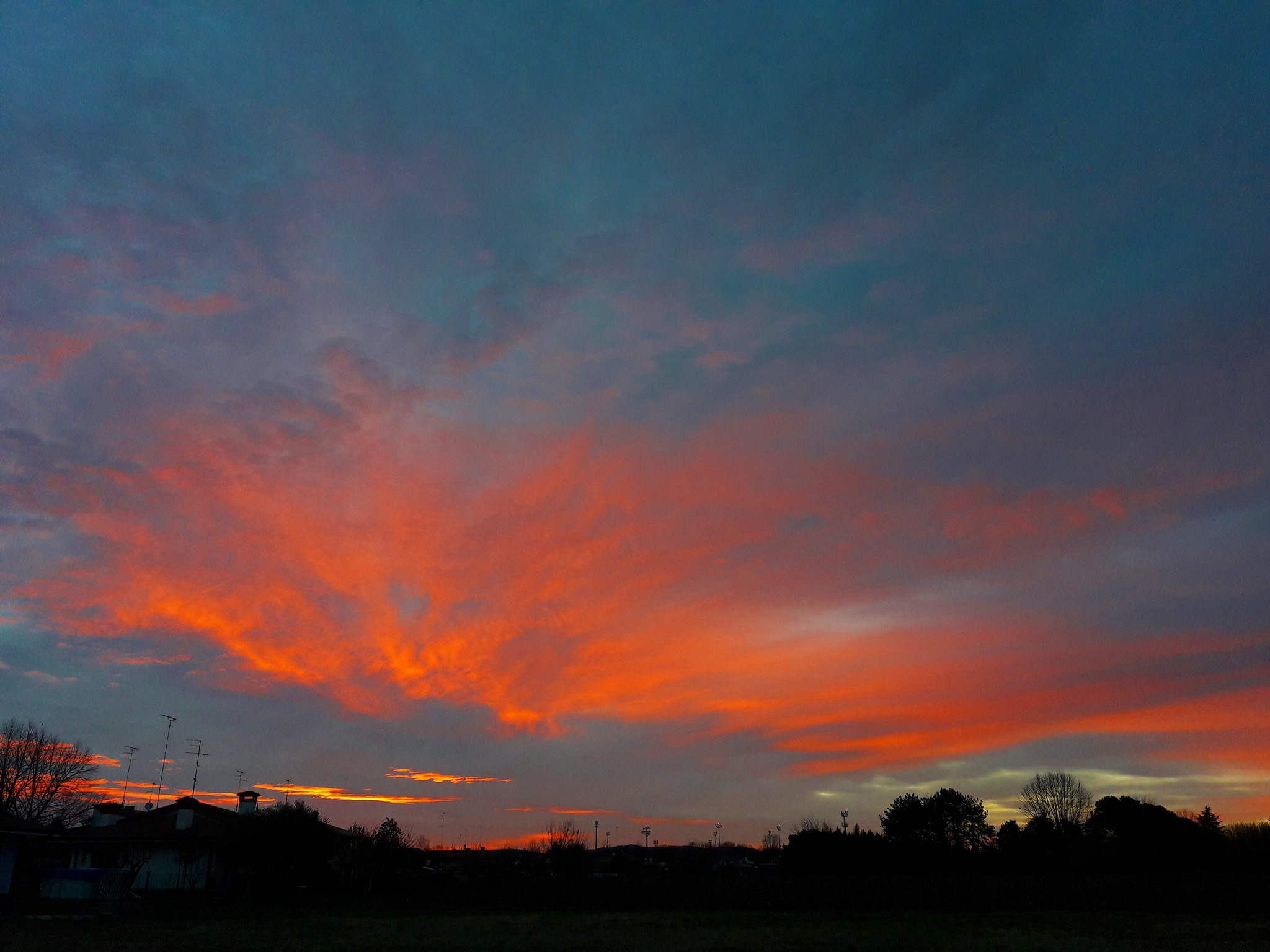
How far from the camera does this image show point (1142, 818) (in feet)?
243

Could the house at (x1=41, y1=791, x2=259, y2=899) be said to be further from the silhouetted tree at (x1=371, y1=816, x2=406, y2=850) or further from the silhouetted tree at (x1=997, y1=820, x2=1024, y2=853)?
the silhouetted tree at (x1=997, y1=820, x2=1024, y2=853)

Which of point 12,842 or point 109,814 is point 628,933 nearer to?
point 12,842

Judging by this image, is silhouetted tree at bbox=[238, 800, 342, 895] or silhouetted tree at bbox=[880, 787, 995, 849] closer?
silhouetted tree at bbox=[238, 800, 342, 895]

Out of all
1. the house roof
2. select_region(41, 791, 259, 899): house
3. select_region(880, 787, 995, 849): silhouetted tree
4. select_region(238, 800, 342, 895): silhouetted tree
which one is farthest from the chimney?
select_region(880, 787, 995, 849): silhouetted tree

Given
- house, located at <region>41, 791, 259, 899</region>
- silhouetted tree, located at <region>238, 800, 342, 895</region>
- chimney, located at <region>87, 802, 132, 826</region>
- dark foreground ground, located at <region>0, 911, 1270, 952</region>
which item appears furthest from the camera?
chimney, located at <region>87, 802, 132, 826</region>

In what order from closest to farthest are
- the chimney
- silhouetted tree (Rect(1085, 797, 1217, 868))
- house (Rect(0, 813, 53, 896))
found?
house (Rect(0, 813, 53, 896)), the chimney, silhouetted tree (Rect(1085, 797, 1217, 868))

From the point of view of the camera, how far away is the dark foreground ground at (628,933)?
24516mm

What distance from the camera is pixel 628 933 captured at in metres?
30.2

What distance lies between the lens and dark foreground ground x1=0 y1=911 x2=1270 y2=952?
24516 millimetres

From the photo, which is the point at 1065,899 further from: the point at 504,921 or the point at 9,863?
the point at 9,863

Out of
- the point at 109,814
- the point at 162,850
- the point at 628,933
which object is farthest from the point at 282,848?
the point at 628,933

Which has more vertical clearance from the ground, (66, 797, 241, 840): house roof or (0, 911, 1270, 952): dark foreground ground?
(66, 797, 241, 840): house roof

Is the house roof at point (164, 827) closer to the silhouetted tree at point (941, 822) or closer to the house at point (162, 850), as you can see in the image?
the house at point (162, 850)

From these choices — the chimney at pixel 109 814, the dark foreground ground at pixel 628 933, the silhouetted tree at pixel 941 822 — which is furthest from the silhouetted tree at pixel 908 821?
the chimney at pixel 109 814
